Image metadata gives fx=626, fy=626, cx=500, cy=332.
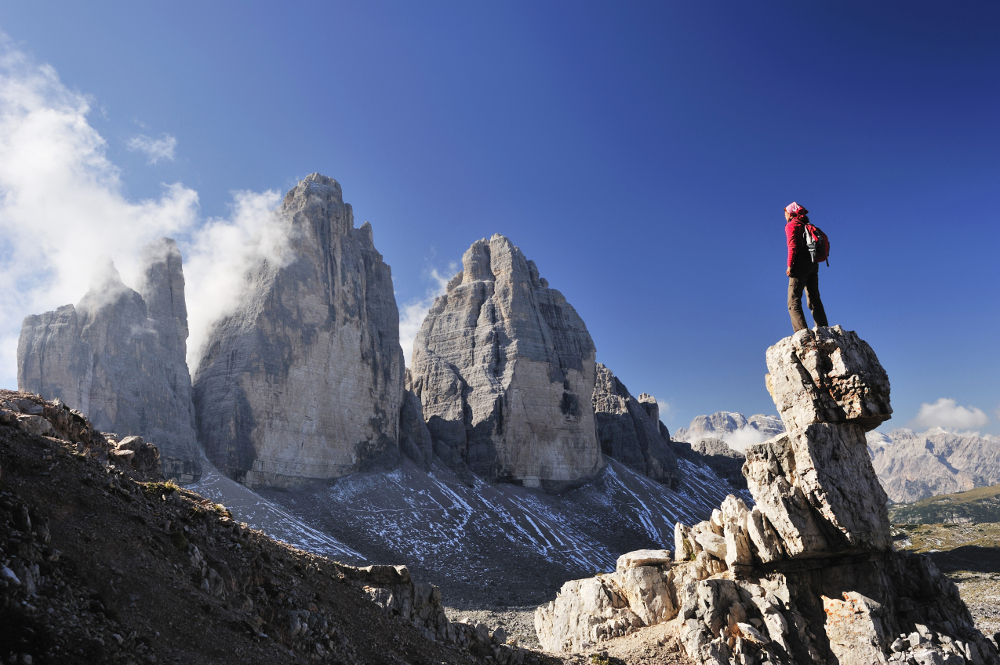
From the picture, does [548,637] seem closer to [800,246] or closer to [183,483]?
[800,246]

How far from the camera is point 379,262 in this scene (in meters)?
97.7

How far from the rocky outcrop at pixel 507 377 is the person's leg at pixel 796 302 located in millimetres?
79834

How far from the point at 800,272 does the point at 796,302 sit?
0.77 metres

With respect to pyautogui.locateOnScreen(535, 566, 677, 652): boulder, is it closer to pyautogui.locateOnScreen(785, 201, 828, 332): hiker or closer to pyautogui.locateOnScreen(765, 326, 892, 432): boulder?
pyautogui.locateOnScreen(765, 326, 892, 432): boulder

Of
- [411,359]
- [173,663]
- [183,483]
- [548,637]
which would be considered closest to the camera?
[173,663]

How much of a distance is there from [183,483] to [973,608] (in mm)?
62883

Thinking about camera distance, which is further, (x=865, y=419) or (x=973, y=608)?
(x=973, y=608)

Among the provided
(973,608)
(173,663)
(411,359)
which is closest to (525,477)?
(411,359)

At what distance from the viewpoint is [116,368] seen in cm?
6550

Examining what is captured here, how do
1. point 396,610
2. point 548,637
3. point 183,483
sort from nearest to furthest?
point 396,610
point 548,637
point 183,483

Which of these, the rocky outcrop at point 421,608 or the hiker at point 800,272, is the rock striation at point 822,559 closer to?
the hiker at point 800,272

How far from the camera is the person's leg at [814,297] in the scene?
14641 mm

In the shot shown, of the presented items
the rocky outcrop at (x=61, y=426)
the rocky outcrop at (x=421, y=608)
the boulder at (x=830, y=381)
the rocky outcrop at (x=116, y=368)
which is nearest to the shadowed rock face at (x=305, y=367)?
the rocky outcrop at (x=116, y=368)

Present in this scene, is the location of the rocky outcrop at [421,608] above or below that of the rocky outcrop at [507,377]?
below
